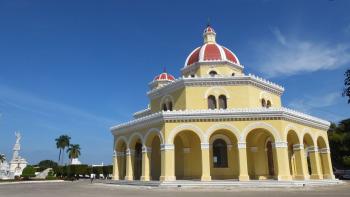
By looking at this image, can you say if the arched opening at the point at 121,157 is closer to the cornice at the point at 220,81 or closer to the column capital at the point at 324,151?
the cornice at the point at 220,81

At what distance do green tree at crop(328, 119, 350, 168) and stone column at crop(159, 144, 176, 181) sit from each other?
1078 inches

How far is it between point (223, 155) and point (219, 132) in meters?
1.92

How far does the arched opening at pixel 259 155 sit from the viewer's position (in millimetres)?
24894

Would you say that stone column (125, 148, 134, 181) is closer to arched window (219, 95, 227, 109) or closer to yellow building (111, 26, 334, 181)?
yellow building (111, 26, 334, 181)

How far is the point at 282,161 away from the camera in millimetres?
22234

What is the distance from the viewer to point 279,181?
2105 cm

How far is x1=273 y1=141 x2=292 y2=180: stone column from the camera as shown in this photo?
21875mm

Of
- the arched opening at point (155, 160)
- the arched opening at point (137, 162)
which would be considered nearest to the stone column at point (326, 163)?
the arched opening at point (155, 160)

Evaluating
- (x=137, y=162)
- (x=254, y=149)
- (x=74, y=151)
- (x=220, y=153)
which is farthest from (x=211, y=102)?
(x=74, y=151)

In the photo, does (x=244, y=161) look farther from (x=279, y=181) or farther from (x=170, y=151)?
(x=170, y=151)

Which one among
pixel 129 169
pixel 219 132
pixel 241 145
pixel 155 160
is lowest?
pixel 129 169

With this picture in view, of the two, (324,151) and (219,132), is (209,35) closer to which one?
(219,132)

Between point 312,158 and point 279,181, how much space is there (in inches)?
280

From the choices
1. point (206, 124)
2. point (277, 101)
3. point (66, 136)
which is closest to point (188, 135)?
point (206, 124)
